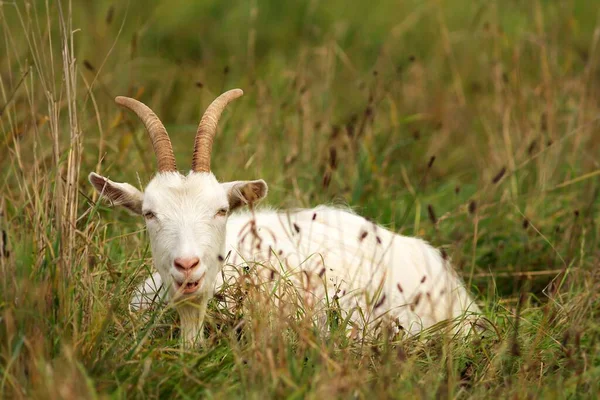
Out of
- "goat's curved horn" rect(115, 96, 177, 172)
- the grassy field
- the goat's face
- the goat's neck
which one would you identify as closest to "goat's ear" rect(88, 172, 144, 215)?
the goat's face

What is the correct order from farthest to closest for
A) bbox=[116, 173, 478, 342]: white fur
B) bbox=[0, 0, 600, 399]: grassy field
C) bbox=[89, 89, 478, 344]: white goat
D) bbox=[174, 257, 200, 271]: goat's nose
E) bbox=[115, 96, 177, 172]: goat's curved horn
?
bbox=[115, 96, 177, 172]: goat's curved horn
bbox=[116, 173, 478, 342]: white fur
bbox=[89, 89, 478, 344]: white goat
bbox=[174, 257, 200, 271]: goat's nose
bbox=[0, 0, 600, 399]: grassy field

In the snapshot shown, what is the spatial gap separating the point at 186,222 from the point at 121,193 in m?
0.56

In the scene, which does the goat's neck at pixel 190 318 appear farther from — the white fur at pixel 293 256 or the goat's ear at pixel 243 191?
the goat's ear at pixel 243 191

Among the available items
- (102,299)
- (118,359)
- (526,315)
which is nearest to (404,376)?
(118,359)

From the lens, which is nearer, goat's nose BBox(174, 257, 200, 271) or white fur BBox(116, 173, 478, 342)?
goat's nose BBox(174, 257, 200, 271)

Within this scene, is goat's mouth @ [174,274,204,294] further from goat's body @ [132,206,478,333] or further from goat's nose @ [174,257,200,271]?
goat's body @ [132,206,478,333]

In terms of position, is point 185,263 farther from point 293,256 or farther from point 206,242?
point 293,256

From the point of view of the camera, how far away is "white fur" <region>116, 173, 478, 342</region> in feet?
15.3

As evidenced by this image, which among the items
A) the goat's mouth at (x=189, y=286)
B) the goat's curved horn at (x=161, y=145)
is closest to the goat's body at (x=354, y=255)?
the goat's curved horn at (x=161, y=145)

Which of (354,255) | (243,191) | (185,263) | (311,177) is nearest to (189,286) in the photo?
Answer: (185,263)

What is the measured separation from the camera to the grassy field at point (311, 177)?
4082 mm

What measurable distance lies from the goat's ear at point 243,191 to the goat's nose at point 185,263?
0.56m

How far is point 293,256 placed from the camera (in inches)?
230

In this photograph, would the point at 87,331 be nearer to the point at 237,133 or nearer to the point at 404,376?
the point at 404,376
